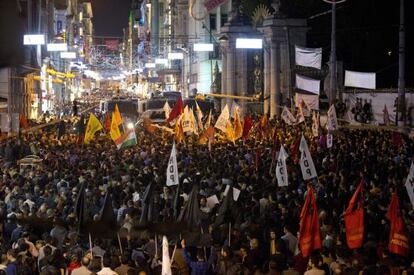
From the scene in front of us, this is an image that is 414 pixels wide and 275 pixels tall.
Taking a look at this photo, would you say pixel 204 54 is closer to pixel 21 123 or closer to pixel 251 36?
pixel 251 36

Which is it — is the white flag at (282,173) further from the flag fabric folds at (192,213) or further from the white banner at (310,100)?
the white banner at (310,100)

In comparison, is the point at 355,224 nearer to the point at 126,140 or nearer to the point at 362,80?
the point at 126,140

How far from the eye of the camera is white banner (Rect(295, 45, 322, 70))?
1278 inches

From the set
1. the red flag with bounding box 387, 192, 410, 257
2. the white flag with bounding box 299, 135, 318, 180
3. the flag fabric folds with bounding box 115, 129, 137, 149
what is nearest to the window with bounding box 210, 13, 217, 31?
the flag fabric folds with bounding box 115, 129, 137, 149

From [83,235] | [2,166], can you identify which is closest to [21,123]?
[2,166]

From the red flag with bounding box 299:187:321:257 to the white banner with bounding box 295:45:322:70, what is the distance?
21518 mm

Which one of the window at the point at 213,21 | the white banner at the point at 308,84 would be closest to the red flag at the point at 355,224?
the white banner at the point at 308,84

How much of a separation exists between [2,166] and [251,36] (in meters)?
28.8

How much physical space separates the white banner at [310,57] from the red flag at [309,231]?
70.6 feet

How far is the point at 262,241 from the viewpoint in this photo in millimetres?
12164

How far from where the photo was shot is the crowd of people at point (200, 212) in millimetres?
10867

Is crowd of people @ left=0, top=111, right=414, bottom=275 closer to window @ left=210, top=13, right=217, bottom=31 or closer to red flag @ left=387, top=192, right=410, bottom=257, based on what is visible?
red flag @ left=387, top=192, right=410, bottom=257

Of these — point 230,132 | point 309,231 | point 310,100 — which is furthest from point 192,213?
point 310,100

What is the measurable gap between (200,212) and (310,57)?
823 inches
